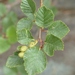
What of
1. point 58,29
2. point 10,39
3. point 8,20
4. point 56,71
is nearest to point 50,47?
point 58,29

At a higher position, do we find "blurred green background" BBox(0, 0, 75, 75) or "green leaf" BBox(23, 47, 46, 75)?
"green leaf" BBox(23, 47, 46, 75)

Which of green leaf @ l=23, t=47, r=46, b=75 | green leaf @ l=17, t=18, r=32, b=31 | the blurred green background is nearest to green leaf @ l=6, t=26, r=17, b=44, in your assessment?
green leaf @ l=17, t=18, r=32, b=31

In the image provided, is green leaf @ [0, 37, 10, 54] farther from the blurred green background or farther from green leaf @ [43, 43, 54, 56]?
the blurred green background

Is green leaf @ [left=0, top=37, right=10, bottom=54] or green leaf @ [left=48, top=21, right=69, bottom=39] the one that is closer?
green leaf @ [left=48, top=21, right=69, bottom=39]

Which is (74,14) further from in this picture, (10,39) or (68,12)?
(10,39)

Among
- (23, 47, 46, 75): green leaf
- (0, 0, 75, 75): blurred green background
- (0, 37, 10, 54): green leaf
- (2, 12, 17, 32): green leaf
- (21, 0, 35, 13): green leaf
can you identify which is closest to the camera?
(23, 47, 46, 75): green leaf

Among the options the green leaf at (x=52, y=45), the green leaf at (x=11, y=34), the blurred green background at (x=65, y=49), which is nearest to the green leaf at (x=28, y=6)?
→ the green leaf at (x=52, y=45)

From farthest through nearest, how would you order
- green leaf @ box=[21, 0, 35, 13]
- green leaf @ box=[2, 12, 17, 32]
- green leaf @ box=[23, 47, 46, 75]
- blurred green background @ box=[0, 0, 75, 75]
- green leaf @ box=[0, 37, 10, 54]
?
1. blurred green background @ box=[0, 0, 75, 75]
2. green leaf @ box=[2, 12, 17, 32]
3. green leaf @ box=[0, 37, 10, 54]
4. green leaf @ box=[21, 0, 35, 13]
5. green leaf @ box=[23, 47, 46, 75]
